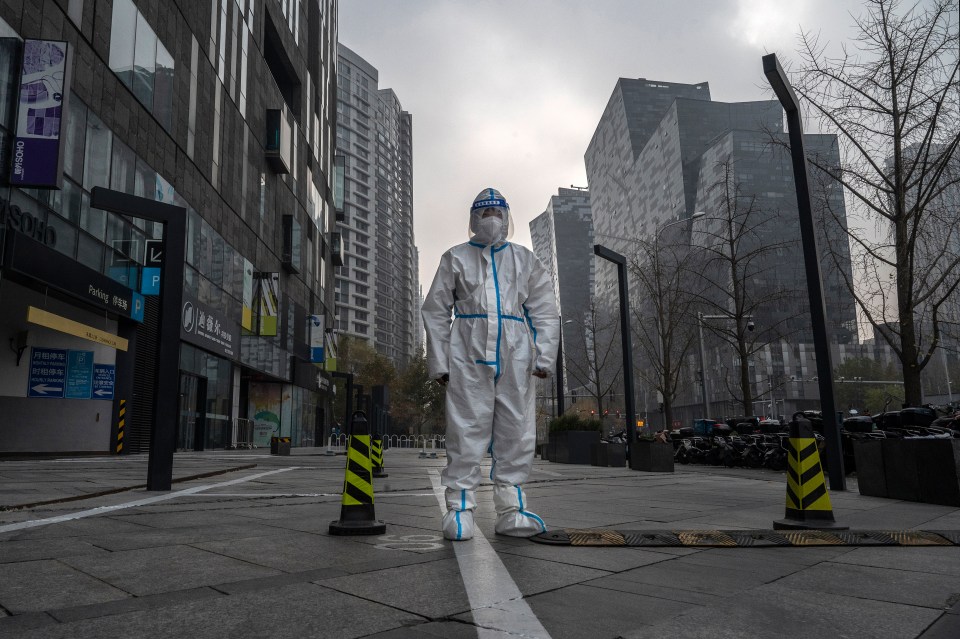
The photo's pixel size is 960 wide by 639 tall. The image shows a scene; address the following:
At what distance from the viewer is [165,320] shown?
739 cm

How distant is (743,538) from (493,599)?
2.22 m

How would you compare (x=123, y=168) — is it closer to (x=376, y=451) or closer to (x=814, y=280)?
(x=376, y=451)

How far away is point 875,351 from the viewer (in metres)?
73.2

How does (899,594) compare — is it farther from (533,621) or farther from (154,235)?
(154,235)

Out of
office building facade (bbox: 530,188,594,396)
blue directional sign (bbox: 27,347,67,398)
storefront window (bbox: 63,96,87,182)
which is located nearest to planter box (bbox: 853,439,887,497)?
storefront window (bbox: 63,96,87,182)

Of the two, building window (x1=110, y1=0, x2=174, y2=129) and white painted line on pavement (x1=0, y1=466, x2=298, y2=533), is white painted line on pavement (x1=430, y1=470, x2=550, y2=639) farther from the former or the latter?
building window (x1=110, y1=0, x2=174, y2=129)

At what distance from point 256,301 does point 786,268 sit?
39.7m

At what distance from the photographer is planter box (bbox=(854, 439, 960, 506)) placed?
21.9 feet

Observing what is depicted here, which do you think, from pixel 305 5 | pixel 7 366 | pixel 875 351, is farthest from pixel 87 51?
pixel 875 351

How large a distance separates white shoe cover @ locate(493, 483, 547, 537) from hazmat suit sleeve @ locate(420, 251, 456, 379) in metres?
0.85

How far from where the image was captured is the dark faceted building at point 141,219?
1443cm

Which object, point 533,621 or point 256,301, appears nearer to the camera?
point 533,621

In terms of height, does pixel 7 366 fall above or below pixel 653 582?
above

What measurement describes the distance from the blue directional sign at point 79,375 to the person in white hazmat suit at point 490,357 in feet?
56.7
